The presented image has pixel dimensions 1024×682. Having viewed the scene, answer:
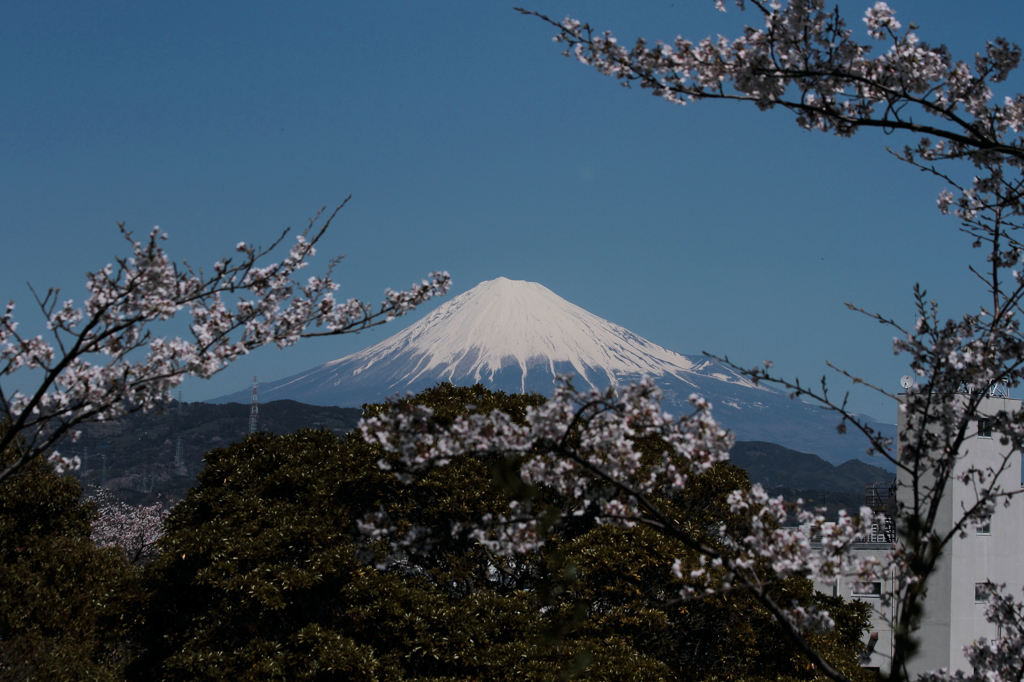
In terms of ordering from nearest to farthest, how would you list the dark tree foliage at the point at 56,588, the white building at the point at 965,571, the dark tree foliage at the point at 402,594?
1. the dark tree foliage at the point at 402,594
2. the dark tree foliage at the point at 56,588
3. the white building at the point at 965,571

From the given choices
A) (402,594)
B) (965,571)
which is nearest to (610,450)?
(402,594)

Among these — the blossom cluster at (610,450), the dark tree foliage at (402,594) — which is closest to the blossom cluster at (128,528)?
the dark tree foliage at (402,594)

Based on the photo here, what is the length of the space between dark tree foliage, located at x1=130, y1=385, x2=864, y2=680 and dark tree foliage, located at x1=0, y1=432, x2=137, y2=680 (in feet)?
1.89

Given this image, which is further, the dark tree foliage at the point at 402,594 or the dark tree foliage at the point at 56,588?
the dark tree foliage at the point at 56,588

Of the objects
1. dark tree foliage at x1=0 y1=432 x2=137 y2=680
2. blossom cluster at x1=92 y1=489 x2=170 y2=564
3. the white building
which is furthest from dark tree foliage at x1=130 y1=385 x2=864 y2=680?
blossom cluster at x1=92 y1=489 x2=170 y2=564

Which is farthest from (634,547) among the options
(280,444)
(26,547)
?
(26,547)

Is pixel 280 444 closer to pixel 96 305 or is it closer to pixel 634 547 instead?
pixel 634 547

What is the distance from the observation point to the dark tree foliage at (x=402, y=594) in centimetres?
959

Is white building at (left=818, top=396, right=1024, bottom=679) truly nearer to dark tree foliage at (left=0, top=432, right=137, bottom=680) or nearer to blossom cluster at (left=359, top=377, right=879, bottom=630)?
dark tree foliage at (left=0, top=432, right=137, bottom=680)

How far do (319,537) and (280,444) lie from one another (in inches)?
93.3

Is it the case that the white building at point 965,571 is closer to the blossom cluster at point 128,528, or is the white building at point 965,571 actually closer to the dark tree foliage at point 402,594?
the dark tree foliage at point 402,594

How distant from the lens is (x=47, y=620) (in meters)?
12.1

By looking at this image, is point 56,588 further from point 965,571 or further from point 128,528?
point 965,571

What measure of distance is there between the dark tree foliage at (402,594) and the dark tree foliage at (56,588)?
58 centimetres
